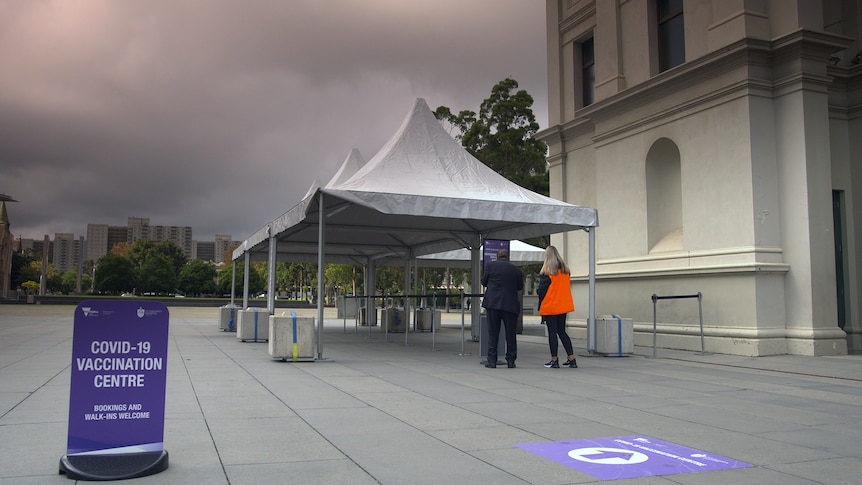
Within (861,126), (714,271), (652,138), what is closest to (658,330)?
(714,271)

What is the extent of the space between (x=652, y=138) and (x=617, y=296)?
163 inches

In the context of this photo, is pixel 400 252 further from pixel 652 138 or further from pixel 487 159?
pixel 652 138

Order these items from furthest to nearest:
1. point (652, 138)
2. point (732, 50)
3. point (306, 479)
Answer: point (652, 138) < point (732, 50) < point (306, 479)

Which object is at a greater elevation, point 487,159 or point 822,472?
point 487,159

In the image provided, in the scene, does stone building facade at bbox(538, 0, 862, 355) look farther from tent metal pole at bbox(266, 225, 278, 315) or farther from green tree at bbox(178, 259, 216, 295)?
green tree at bbox(178, 259, 216, 295)

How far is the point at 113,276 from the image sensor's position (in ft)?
311

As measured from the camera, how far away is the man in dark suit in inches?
434

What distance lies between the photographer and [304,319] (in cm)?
1220

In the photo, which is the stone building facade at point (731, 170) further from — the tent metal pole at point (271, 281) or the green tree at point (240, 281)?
the green tree at point (240, 281)

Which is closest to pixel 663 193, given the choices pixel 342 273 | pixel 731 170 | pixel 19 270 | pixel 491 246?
pixel 731 170

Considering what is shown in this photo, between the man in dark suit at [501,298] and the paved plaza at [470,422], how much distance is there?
532 mm

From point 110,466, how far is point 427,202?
8148 millimetres

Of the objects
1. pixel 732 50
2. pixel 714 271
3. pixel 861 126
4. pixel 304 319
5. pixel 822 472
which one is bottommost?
pixel 822 472

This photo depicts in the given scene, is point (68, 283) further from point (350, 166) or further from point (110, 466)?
point (110, 466)
